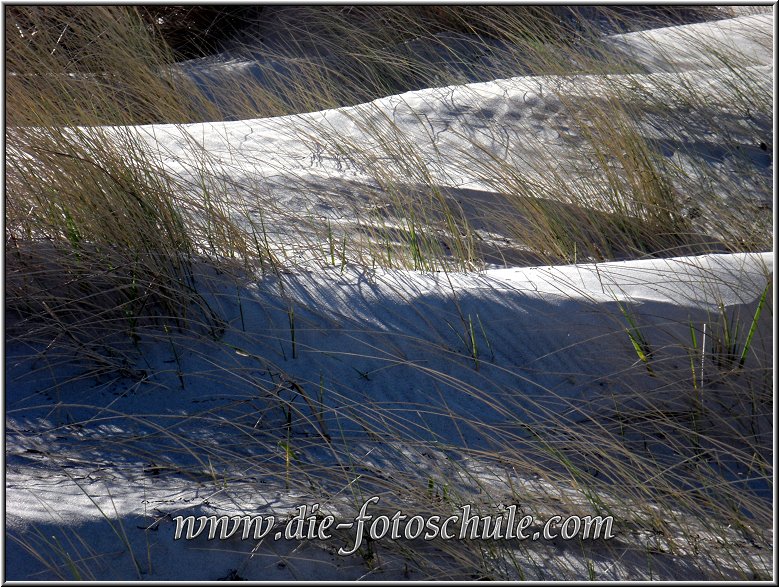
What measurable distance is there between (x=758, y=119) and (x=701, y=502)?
2.66 m

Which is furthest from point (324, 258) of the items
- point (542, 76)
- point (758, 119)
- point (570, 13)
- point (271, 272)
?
point (570, 13)

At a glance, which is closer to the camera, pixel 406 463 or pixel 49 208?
pixel 406 463

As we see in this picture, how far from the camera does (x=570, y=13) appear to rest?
5.40 metres

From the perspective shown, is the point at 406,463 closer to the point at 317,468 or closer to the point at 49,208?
the point at 317,468

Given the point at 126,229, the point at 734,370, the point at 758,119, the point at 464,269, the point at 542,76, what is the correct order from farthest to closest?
the point at 542,76, the point at 758,119, the point at 464,269, the point at 126,229, the point at 734,370

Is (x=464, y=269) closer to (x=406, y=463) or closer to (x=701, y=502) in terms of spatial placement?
(x=406, y=463)

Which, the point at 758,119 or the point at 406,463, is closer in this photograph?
the point at 406,463

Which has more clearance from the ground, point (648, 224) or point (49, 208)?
point (49, 208)

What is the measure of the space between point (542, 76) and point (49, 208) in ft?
9.00

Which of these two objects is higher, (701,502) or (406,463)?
(406,463)

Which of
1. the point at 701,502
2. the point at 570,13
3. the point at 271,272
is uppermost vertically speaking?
the point at 570,13

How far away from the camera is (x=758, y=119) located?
3.49m

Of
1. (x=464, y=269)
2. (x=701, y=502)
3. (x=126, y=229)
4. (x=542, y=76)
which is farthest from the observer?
(x=542, y=76)

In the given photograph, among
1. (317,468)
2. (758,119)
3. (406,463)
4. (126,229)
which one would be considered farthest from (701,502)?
(758,119)
